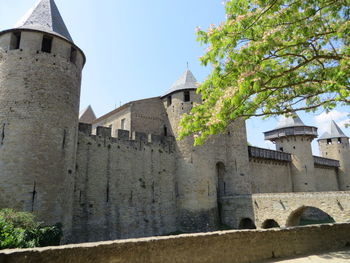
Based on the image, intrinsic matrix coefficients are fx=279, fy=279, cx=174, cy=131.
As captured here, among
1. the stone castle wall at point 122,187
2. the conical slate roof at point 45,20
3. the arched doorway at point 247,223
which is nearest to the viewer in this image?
the conical slate roof at point 45,20

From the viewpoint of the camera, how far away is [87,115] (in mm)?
30453

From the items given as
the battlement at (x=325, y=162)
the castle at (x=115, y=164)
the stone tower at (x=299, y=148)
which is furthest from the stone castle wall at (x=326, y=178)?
the castle at (x=115, y=164)

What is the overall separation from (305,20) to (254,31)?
1.23 metres

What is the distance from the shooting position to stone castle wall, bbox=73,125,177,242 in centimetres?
1416

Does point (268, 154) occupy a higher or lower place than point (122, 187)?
higher

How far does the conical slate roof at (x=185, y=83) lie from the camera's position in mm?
20172

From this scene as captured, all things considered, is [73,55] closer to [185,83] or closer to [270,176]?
[185,83]

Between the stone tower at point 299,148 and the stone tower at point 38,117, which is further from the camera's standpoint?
the stone tower at point 299,148

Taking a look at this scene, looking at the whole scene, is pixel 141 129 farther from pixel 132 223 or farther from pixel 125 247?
pixel 125 247

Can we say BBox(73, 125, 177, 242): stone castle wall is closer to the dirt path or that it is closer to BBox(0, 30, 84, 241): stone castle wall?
BBox(0, 30, 84, 241): stone castle wall

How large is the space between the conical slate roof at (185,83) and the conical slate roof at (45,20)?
8.77m

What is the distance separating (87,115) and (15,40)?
1826 cm

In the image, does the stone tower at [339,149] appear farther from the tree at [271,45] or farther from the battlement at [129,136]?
the tree at [271,45]

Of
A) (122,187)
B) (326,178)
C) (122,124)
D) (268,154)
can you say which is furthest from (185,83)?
(326,178)
